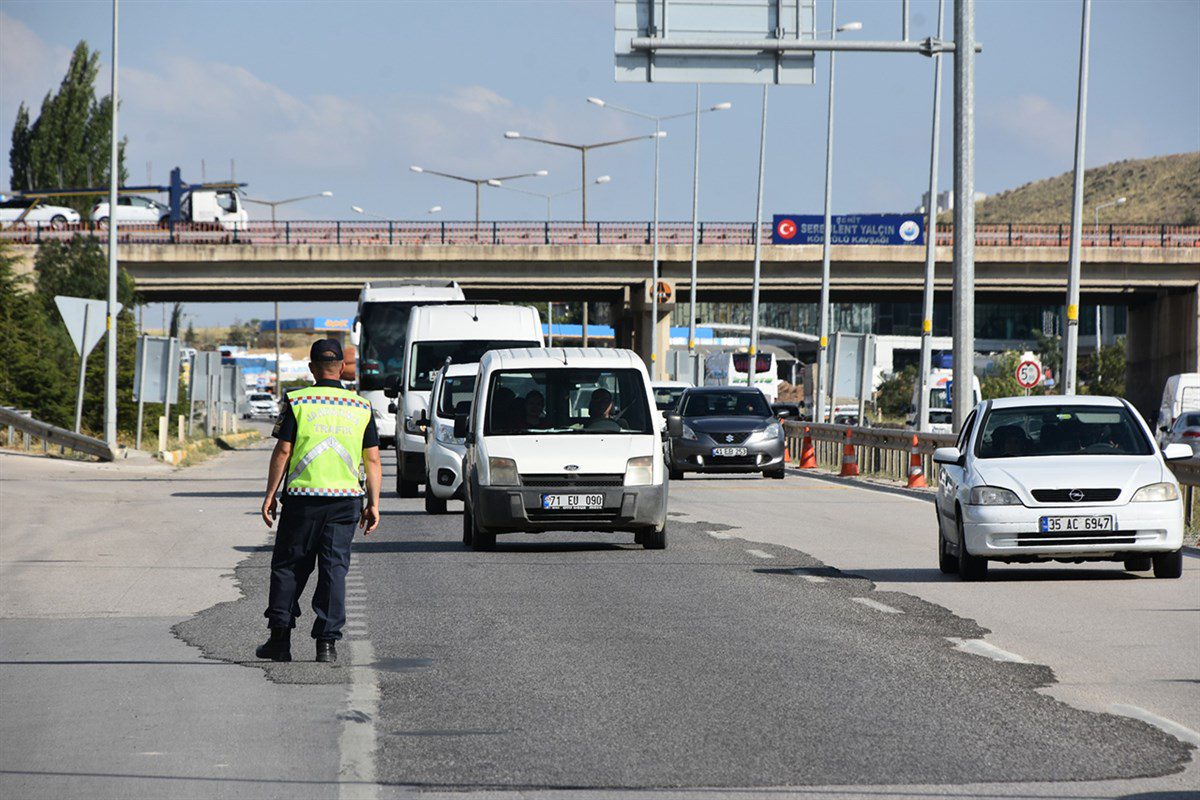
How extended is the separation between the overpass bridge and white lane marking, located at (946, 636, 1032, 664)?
189ft

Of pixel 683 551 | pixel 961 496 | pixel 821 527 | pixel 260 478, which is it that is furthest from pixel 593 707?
pixel 260 478

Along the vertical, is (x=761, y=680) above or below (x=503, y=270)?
below

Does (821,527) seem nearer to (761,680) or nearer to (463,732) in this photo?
(761,680)

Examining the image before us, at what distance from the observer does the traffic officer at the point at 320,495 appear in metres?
10.3

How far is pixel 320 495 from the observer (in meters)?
10.3

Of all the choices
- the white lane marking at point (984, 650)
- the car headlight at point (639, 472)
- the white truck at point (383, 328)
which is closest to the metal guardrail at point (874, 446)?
the car headlight at point (639, 472)

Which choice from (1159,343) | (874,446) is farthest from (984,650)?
(1159,343)

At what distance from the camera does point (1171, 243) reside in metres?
69.0

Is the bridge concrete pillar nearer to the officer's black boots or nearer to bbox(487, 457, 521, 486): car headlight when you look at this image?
bbox(487, 457, 521, 486): car headlight

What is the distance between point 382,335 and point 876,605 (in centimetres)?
3065

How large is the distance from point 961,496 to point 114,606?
6.33 m

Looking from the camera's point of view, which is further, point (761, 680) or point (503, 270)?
point (503, 270)

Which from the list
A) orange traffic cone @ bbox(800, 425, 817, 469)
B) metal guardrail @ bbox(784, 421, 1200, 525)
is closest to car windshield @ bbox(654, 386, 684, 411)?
metal guardrail @ bbox(784, 421, 1200, 525)

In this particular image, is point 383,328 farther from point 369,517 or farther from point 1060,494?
point 369,517
